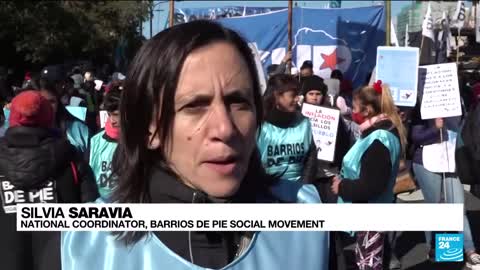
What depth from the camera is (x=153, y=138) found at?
159 centimetres

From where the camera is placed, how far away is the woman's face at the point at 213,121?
1452 millimetres

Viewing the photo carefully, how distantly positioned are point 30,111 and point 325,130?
292 centimetres

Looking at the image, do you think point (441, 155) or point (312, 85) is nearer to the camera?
point (441, 155)

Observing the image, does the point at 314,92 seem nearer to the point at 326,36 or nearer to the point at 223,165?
the point at 223,165

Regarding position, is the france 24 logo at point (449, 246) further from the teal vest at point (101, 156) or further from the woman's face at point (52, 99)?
the woman's face at point (52, 99)

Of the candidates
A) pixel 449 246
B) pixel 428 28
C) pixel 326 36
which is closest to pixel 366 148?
pixel 449 246

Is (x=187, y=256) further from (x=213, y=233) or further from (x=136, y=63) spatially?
(x=136, y=63)

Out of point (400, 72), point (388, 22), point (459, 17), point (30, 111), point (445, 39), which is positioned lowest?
point (388, 22)

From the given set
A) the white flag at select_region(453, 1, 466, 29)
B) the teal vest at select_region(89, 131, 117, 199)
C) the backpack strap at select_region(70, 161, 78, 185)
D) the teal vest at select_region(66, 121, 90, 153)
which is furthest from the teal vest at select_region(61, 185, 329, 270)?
the white flag at select_region(453, 1, 466, 29)

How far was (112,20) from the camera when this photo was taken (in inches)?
1410

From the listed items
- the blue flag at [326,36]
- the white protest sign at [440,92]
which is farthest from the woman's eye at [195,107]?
the blue flag at [326,36]

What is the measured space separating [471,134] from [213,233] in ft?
16.8
